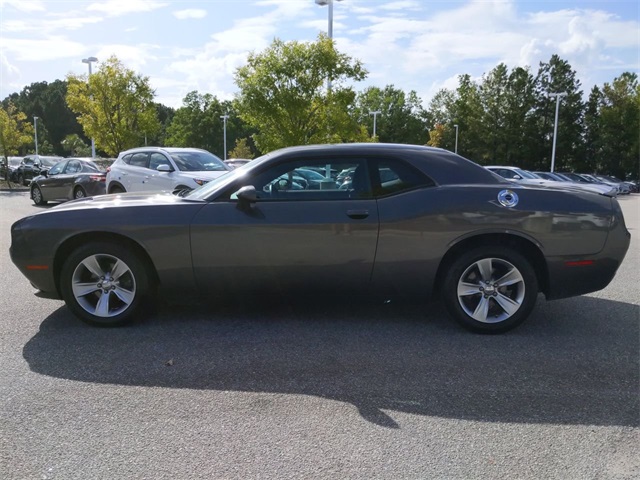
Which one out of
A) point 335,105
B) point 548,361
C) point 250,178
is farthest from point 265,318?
point 335,105

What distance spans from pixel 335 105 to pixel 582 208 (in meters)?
15.0

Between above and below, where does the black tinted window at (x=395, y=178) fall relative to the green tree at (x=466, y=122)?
below

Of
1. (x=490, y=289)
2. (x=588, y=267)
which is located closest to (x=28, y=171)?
(x=490, y=289)

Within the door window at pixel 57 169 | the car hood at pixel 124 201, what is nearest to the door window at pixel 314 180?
the car hood at pixel 124 201

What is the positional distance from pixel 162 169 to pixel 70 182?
18.1 feet

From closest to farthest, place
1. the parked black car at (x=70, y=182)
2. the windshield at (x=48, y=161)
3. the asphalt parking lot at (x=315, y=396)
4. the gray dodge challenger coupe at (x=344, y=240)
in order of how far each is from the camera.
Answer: the asphalt parking lot at (x=315, y=396) < the gray dodge challenger coupe at (x=344, y=240) < the parked black car at (x=70, y=182) < the windshield at (x=48, y=161)

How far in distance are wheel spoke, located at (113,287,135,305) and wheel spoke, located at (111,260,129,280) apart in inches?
4.2

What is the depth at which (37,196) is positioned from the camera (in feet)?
54.0

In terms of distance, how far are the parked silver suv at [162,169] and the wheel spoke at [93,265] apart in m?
6.35

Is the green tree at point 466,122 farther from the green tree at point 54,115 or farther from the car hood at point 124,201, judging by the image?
the green tree at point 54,115

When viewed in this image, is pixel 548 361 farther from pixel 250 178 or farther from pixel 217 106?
pixel 217 106

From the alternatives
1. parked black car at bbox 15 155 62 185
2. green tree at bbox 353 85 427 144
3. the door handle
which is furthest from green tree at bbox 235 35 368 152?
green tree at bbox 353 85 427 144

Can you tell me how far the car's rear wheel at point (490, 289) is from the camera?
4531mm

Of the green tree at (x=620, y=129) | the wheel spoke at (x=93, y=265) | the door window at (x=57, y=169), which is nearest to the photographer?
the wheel spoke at (x=93, y=265)
